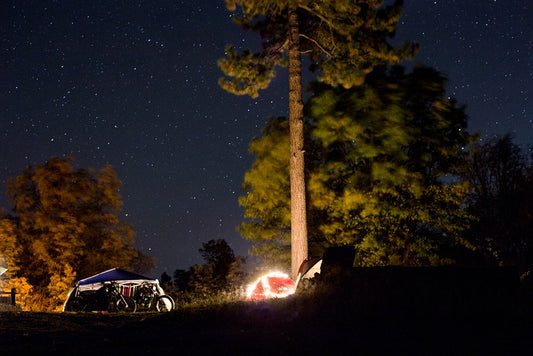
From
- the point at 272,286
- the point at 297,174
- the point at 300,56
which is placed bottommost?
the point at 272,286

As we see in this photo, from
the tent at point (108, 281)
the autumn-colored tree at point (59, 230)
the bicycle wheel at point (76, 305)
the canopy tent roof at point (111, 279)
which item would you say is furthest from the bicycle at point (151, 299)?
the autumn-colored tree at point (59, 230)

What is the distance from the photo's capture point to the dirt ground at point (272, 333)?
6938 mm

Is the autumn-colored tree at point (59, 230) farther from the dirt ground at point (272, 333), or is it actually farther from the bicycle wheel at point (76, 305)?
the dirt ground at point (272, 333)

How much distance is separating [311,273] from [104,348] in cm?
1109

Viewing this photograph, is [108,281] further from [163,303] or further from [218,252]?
[218,252]

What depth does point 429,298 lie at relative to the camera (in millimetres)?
10141

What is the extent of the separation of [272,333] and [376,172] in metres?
15.5

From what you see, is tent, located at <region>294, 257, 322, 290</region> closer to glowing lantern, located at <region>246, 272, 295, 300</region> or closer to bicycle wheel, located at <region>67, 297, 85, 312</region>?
glowing lantern, located at <region>246, 272, 295, 300</region>

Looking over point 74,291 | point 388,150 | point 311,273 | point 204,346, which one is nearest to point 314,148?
point 388,150

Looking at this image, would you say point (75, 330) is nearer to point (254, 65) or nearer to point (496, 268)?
point (496, 268)

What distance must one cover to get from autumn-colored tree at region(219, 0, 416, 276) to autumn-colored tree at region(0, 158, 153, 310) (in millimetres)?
22044

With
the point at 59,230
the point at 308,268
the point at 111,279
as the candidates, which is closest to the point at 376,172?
the point at 308,268

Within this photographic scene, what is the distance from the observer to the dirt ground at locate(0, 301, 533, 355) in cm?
694

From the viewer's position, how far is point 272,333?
8117mm
